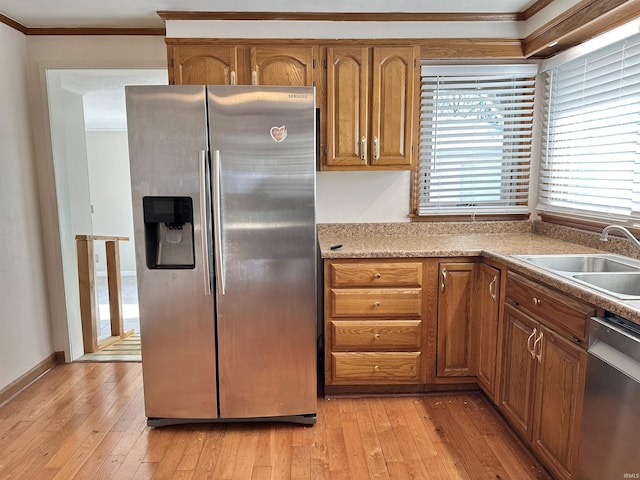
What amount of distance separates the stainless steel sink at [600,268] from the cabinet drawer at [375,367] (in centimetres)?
87

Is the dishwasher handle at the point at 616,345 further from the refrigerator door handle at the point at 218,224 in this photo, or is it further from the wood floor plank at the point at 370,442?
the refrigerator door handle at the point at 218,224

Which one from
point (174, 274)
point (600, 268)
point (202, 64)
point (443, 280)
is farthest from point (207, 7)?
point (600, 268)

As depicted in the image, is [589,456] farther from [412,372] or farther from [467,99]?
[467,99]

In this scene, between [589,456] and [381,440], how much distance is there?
0.92m

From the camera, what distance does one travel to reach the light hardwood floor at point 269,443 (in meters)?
1.88

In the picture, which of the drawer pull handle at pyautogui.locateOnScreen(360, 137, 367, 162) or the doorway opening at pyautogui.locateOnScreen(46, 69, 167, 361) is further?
the doorway opening at pyautogui.locateOnScreen(46, 69, 167, 361)

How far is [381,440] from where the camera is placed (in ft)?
6.91

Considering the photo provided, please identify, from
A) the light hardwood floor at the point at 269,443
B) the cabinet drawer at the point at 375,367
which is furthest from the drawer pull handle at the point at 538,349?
the cabinet drawer at the point at 375,367

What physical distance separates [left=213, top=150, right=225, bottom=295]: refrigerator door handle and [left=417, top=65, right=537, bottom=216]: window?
59.1 inches

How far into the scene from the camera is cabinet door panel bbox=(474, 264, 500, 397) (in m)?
2.22

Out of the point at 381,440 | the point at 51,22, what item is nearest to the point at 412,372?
the point at 381,440

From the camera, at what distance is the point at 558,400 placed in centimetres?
168

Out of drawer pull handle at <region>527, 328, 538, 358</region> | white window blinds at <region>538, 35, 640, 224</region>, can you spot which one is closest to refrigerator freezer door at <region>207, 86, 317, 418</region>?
drawer pull handle at <region>527, 328, 538, 358</region>

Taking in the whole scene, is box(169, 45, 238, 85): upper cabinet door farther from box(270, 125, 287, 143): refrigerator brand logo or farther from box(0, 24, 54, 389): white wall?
box(0, 24, 54, 389): white wall
